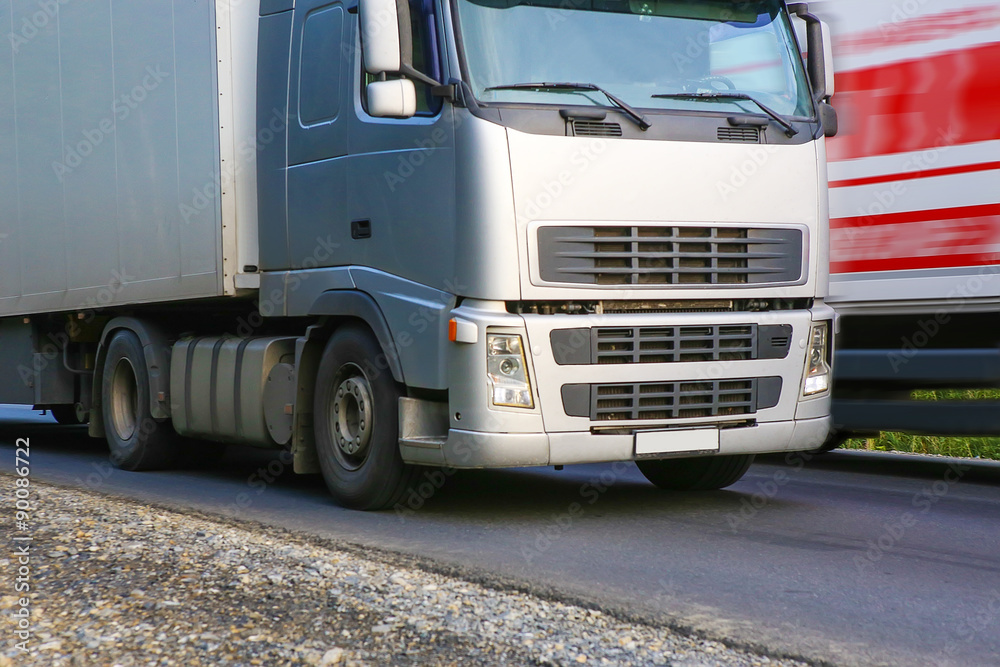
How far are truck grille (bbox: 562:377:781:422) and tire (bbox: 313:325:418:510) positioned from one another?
3.58 feet

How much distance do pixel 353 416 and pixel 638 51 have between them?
266 cm

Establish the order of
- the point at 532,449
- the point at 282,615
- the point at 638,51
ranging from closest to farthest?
the point at 282,615 < the point at 532,449 < the point at 638,51

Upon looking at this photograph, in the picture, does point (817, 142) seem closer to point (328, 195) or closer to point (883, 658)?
point (328, 195)

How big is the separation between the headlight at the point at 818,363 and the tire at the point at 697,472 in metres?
0.74

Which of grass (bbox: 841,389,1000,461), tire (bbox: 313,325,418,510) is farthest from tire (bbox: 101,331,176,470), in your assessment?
grass (bbox: 841,389,1000,461)

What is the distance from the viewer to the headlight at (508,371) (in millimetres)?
6621

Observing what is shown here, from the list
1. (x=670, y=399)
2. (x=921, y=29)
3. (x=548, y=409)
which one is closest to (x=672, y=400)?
(x=670, y=399)

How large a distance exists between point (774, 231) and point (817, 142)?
624 millimetres

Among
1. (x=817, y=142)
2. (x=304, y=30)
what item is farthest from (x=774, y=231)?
(x=304, y=30)

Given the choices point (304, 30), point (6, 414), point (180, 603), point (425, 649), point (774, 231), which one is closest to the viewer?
point (425, 649)

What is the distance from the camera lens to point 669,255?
691 centimetres

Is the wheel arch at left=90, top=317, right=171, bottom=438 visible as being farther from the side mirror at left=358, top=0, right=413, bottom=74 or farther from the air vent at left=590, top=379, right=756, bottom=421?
the air vent at left=590, top=379, right=756, bottom=421

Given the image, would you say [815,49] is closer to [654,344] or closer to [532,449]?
[654,344]

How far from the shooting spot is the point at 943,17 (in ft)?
27.3
